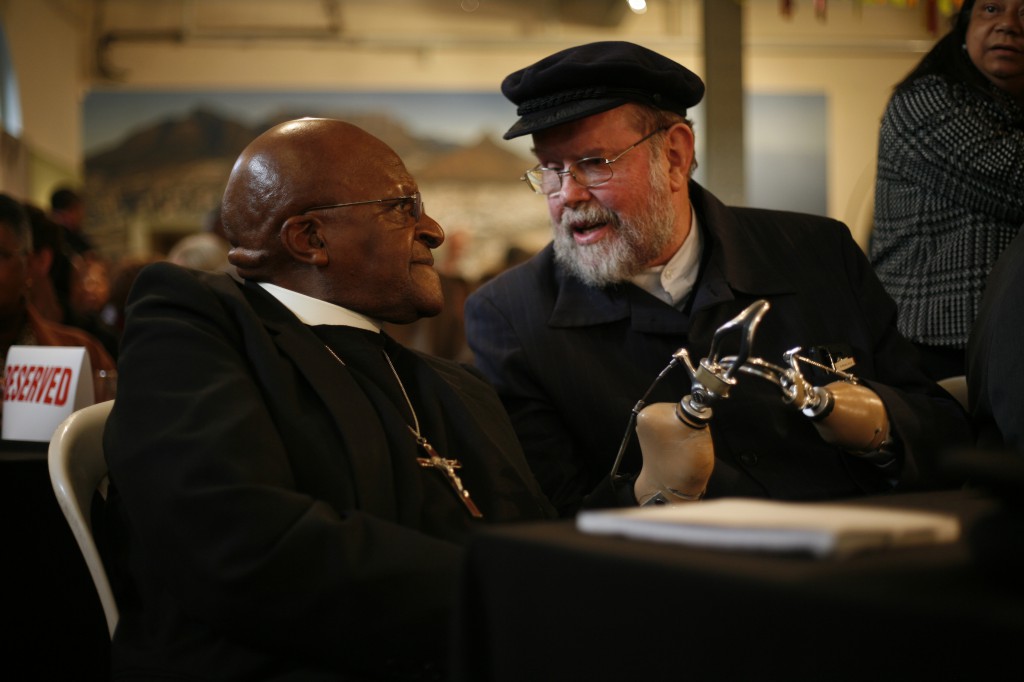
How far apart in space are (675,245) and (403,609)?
1.36 m

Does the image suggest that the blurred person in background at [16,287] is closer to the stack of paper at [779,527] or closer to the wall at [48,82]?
the stack of paper at [779,527]

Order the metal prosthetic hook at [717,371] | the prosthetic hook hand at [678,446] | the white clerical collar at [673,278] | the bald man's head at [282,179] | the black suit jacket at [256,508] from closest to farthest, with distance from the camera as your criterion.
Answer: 1. the black suit jacket at [256,508]
2. the metal prosthetic hook at [717,371]
3. the prosthetic hook hand at [678,446]
4. the bald man's head at [282,179]
5. the white clerical collar at [673,278]

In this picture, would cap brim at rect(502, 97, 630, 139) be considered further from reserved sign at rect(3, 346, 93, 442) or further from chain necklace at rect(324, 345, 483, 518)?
reserved sign at rect(3, 346, 93, 442)

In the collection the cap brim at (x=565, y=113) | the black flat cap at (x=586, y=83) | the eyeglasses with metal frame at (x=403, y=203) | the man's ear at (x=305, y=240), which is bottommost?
the man's ear at (x=305, y=240)

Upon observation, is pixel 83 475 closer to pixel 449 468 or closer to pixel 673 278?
pixel 449 468

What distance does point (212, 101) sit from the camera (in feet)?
39.2

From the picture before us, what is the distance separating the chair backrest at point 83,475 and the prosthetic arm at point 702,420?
0.89 meters

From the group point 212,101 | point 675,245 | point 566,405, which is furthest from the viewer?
point 212,101

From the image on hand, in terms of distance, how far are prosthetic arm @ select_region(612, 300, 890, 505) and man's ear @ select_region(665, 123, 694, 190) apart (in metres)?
0.76

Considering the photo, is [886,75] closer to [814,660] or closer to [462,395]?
[462,395]

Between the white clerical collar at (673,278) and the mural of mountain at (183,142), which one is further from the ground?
the white clerical collar at (673,278)

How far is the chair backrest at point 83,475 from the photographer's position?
1.75 meters

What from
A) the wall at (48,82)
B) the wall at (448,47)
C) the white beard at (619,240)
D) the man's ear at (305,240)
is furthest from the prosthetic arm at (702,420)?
the wall at (448,47)

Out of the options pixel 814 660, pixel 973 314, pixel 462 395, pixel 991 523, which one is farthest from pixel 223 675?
pixel 973 314
